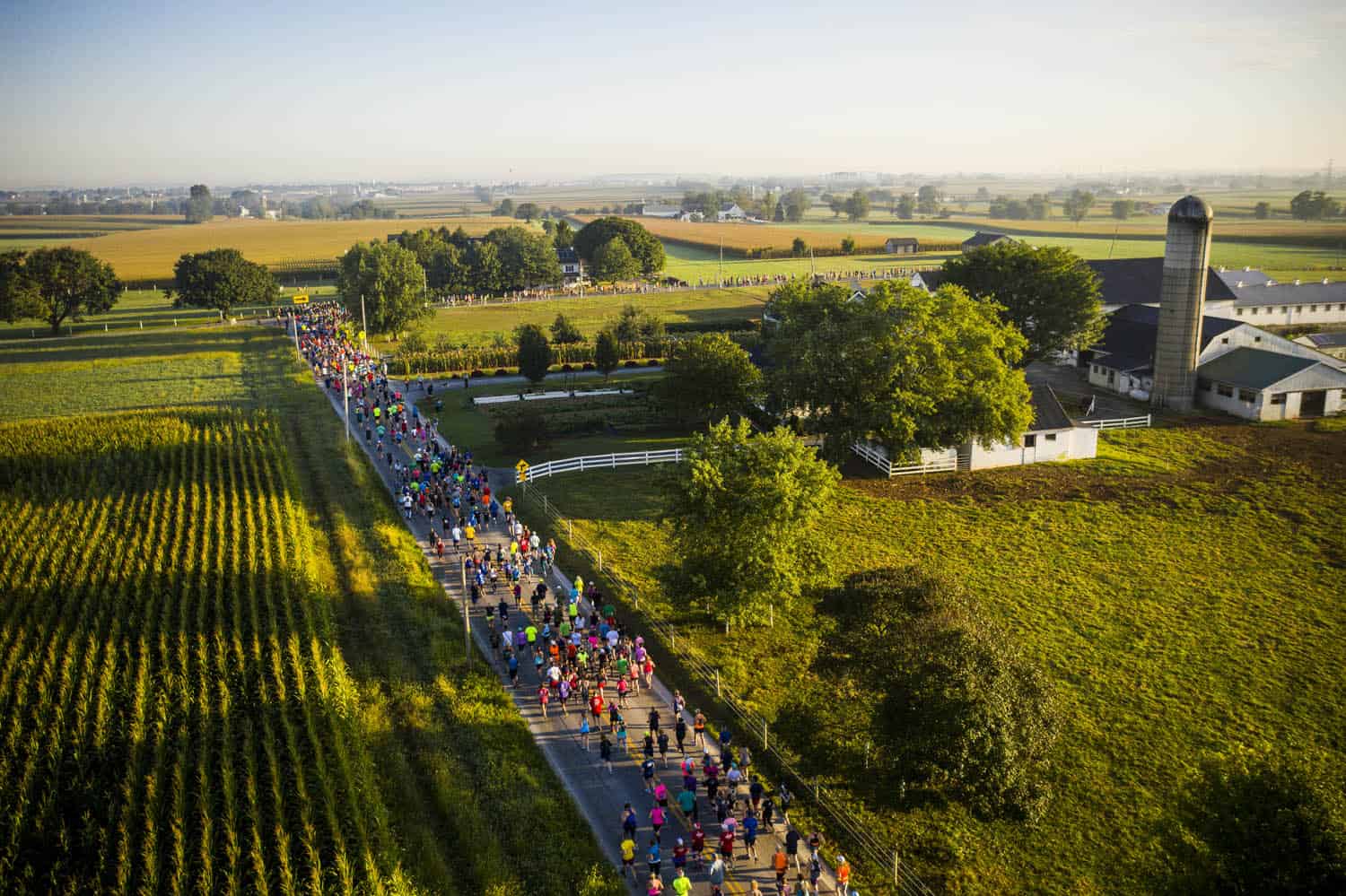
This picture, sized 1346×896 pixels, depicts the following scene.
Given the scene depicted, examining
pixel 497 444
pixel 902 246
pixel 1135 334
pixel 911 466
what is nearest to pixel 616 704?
pixel 911 466

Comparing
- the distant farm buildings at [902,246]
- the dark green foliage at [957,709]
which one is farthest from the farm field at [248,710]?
the distant farm buildings at [902,246]

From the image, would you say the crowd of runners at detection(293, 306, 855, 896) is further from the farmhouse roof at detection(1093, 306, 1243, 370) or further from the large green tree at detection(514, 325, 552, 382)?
the farmhouse roof at detection(1093, 306, 1243, 370)

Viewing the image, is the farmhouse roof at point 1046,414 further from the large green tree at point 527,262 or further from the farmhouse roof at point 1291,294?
the large green tree at point 527,262

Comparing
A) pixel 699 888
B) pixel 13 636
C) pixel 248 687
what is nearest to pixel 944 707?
pixel 699 888

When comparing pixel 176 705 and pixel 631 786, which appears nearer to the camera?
pixel 631 786

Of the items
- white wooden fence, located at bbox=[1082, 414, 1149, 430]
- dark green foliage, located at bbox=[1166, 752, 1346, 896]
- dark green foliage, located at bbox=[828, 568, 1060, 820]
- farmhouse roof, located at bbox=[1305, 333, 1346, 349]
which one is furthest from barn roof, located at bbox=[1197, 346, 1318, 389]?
dark green foliage, located at bbox=[1166, 752, 1346, 896]

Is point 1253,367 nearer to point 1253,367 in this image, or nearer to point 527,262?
point 1253,367

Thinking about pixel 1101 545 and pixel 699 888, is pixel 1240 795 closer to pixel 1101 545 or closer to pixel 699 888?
pixel 699 888
